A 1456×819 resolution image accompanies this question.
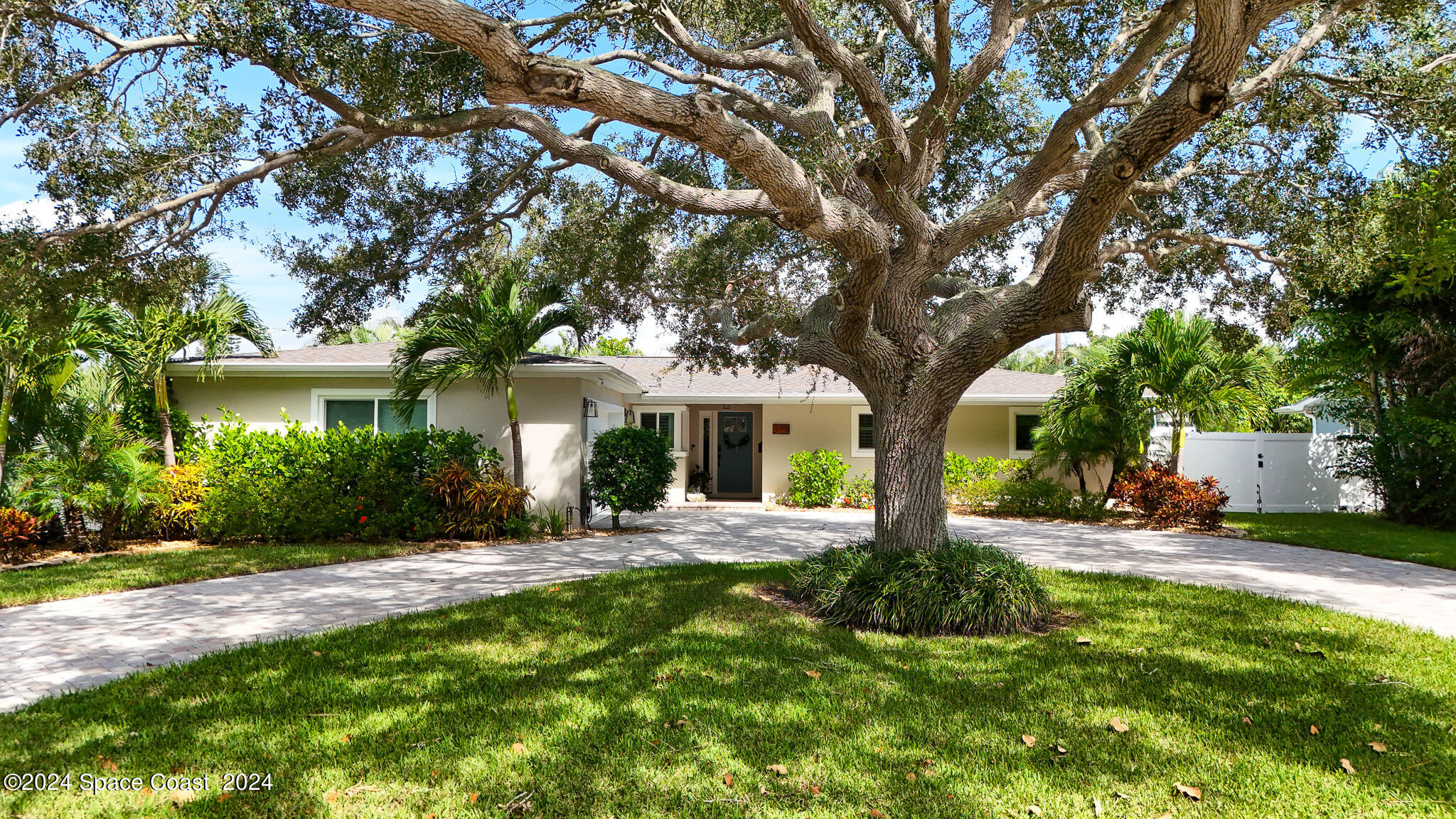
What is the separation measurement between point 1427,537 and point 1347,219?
6971 millimetres

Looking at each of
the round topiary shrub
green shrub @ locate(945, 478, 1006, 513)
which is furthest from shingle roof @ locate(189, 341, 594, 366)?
green shrub @ locate(945, 478, 1006, 513)

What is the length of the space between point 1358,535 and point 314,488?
16.8 m

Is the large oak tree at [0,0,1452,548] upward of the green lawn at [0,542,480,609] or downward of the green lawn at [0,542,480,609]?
upward

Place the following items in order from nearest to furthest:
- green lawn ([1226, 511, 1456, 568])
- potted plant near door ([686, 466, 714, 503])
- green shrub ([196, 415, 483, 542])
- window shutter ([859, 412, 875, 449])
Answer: green lawn ([1226, 511, 1456, 568])
green shrub ([196, 415, 483, 542])
window shutter ([859, 412, 875, 449])
potted plant near door ([686, 466, 714, 503])

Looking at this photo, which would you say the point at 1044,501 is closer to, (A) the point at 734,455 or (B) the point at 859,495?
(B) the point at 859,495

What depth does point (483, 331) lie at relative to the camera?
11.6 metres

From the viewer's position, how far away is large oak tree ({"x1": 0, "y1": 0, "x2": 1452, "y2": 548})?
18.5 ft

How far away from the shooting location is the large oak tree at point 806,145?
18.5 feet

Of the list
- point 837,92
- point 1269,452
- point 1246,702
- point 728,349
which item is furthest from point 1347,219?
point 1269,452

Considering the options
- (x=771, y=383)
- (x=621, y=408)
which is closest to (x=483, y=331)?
(x=621, y=408)

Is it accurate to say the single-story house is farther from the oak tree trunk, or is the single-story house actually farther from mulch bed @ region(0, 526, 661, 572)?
the oak tree trunk

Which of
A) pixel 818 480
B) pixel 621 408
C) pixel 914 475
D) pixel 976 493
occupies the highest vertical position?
pixel 621 408

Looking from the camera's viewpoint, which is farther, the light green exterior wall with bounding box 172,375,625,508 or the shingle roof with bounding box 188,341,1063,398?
the shingle roof with bounding box 188,341,1063,398

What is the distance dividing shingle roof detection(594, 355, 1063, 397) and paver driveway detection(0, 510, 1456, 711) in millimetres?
5054
